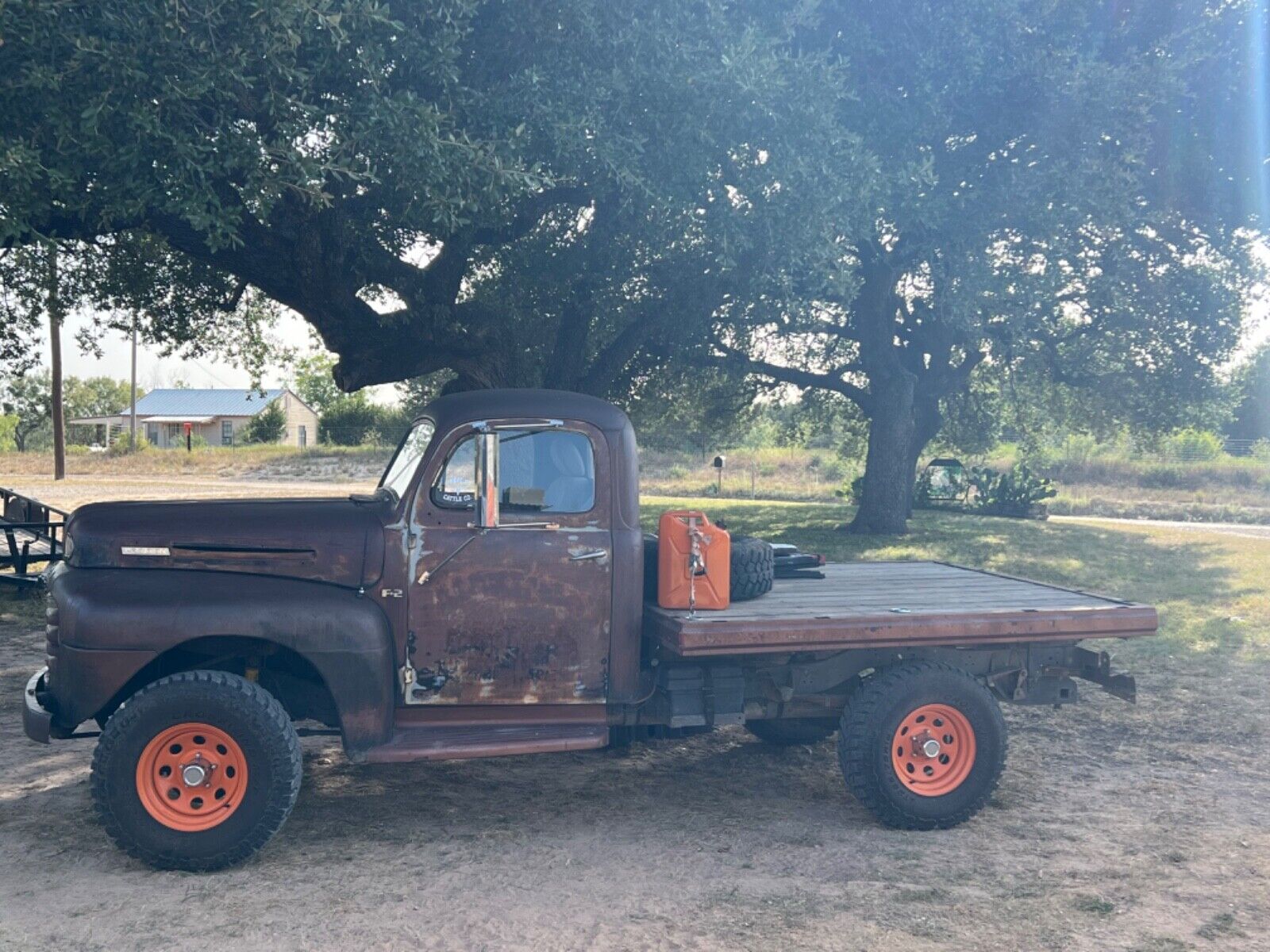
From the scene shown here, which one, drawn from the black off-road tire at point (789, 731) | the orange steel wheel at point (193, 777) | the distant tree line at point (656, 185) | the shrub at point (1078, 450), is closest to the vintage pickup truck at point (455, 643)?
the orange steel wheel at point (193, 777)

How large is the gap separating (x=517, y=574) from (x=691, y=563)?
842 millimetres

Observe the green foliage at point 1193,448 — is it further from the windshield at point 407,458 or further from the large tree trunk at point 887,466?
the windshield at point 407,458

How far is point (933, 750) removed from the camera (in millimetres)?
5688

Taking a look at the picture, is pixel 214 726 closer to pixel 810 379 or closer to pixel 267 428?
pixel 810 379

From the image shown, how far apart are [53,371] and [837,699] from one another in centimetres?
3604

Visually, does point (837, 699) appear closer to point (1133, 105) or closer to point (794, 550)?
point (794, 550)

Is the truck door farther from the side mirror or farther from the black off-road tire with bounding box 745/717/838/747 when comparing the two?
the black off-road tire with bounding box 745/717/838/747

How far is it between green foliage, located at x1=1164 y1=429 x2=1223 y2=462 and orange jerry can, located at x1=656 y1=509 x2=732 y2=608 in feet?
Result: 141

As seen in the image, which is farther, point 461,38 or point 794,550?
point 461,38

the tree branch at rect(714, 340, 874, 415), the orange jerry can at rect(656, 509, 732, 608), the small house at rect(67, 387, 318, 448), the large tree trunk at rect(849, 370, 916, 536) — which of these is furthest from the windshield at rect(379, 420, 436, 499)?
the small house at rect(67, 387, 318, 448)

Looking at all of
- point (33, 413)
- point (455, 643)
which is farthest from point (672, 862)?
point (33, 413)

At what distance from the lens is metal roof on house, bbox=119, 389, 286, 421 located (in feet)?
250

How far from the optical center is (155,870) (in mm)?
4910

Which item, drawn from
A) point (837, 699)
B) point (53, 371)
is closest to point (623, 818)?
point (837, 699)
